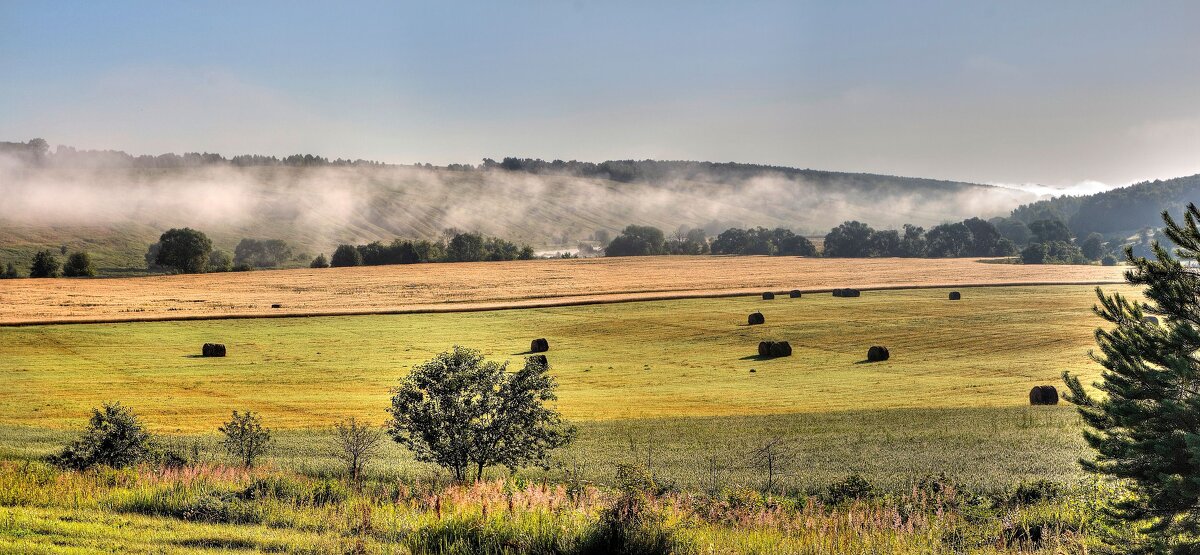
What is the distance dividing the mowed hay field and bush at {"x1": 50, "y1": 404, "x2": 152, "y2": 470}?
4383 millimetres

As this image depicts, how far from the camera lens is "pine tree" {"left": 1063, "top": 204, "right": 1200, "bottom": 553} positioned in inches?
483

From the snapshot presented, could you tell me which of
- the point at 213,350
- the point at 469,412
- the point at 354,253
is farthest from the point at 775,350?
the point at 354,253

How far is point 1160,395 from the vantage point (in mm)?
12781

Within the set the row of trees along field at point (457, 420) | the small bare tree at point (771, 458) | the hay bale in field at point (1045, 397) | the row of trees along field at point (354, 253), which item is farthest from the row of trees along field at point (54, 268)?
the small bare tree at point (771, 458)

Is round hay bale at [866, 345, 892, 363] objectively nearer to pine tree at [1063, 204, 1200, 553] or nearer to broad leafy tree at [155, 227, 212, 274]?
pine tree at [1063, 204, 1200, 553]

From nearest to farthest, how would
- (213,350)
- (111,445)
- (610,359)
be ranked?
1. (111,445)
2. (213,350)
3. (610,359)

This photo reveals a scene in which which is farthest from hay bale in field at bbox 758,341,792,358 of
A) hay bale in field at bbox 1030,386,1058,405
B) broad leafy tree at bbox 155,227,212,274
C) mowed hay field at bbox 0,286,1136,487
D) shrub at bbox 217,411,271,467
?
broad leafy tree at bbox 155,227,212,274

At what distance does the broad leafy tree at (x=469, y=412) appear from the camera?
22.6 m

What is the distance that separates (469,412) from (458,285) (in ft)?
349

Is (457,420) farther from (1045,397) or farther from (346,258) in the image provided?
(346,258)

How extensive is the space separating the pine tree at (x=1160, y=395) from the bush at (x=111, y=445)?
20.3m

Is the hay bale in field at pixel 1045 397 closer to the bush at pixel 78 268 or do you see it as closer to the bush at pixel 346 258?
the bush at pixel 78 268

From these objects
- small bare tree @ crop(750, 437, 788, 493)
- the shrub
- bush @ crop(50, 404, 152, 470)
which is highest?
bush @ crop(50, 404, 152, 470)

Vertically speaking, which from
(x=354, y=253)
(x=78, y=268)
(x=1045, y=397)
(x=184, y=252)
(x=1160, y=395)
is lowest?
(x=1045, y=397)
